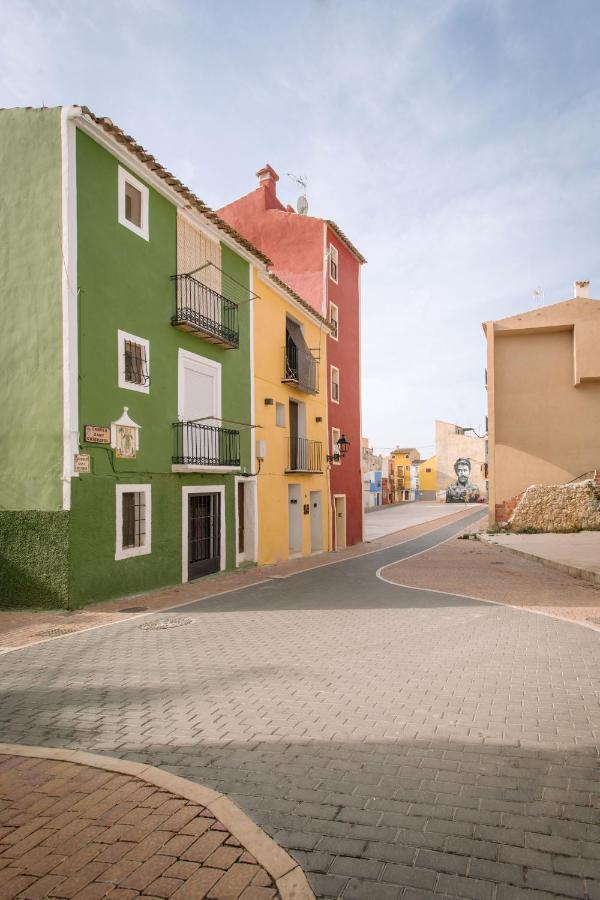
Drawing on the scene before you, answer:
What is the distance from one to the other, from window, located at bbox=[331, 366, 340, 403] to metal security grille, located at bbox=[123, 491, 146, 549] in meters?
14.5

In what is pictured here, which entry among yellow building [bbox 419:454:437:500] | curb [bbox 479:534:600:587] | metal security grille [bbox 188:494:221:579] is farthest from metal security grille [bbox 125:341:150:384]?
yellow building [bbox 419:454:437:500]

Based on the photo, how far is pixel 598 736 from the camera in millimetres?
4680

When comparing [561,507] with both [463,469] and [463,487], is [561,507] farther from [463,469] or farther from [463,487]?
[463,469]

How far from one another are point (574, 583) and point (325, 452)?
1287 cm

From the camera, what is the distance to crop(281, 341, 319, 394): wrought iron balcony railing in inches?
832

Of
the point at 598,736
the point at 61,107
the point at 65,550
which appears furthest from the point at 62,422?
the point at 598,736

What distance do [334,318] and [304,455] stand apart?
7.47 meters

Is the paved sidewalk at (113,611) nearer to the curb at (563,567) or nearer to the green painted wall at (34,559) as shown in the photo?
the green painted wall at (34,559)

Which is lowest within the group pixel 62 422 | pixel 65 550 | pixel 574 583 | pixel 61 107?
pixel 574 583

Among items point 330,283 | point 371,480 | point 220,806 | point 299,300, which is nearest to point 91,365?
point 220,806

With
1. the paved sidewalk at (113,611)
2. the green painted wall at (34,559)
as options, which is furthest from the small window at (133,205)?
the paved sidewalk at (113,611)

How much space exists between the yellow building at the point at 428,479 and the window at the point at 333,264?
7022cm

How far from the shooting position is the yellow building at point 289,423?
63.0 ft

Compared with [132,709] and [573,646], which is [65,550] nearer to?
[132,709]
